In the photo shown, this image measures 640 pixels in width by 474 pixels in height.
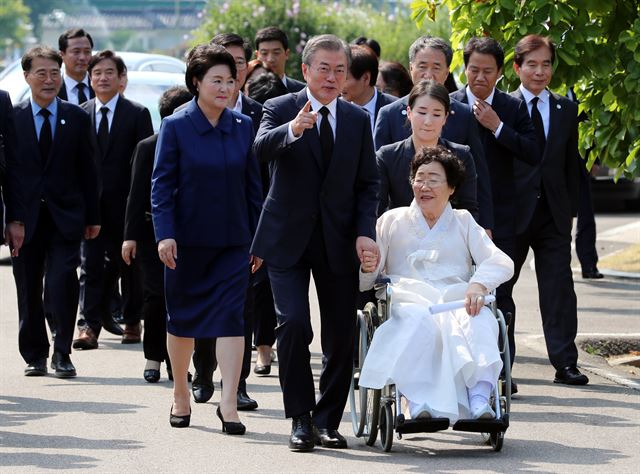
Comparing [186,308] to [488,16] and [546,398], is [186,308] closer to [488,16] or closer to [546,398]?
[546,398]

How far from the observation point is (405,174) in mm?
9602

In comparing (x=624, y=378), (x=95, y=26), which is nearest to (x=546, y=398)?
(x=624, y=378)

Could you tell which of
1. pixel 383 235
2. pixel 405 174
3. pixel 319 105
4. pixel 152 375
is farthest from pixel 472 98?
pixel 152 375

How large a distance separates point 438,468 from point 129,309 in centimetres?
544

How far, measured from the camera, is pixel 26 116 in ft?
38.5

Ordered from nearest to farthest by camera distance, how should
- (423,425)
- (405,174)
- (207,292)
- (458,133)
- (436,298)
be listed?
(423,425), (436,298), (207,292), (405,174), (458,133)

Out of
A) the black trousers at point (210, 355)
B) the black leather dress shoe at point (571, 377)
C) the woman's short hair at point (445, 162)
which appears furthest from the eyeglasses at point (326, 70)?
the black leather dress shoe at point (571, 377)

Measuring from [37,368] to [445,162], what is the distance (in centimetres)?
360

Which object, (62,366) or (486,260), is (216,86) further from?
(62,366)

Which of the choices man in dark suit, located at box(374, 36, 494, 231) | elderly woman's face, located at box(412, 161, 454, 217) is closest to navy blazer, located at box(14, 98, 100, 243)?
man in dark suit, located at box(374, 36, 494, 231)

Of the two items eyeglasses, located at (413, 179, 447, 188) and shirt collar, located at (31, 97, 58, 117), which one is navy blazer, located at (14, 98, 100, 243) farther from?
eyeglasses, located at (413, 179, 447, 188)

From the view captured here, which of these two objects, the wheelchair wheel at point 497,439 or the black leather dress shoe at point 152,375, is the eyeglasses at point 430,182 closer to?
the wheelchair wheel at point 497,439

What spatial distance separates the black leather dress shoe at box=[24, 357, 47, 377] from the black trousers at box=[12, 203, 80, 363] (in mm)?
27

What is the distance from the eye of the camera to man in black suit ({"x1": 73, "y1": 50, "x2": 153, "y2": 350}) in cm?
1302
